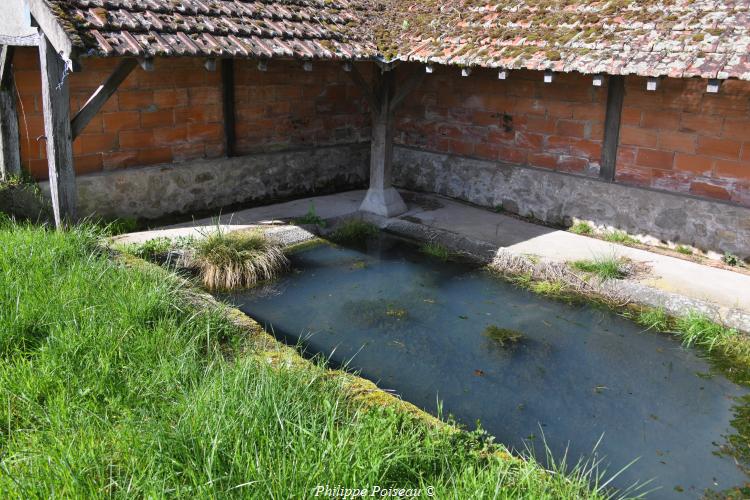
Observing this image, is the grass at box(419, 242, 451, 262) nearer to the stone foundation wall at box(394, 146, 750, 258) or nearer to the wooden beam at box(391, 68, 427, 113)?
the stone foundation wall at box(394, 146, 750, 258)

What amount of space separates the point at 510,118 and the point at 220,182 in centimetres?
441

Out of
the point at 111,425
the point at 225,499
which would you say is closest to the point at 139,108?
the point at 111,425

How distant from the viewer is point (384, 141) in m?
9.46

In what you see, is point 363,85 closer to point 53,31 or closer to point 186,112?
point 186,112

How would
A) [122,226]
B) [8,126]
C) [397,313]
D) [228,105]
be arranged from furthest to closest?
1. [228,105]
2. [122,226]
3. [8,126]
4. [397,313]

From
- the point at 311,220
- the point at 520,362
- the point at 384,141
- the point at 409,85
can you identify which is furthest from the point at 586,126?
the point at 520,362

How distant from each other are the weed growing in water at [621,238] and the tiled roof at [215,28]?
3.98m

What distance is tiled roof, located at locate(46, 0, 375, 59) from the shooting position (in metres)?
6.34

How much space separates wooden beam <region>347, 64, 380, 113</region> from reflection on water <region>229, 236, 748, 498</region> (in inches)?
99.8

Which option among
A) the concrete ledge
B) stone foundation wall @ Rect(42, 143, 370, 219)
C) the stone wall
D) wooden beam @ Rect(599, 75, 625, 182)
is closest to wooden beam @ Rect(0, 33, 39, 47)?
stone foundation wall @ Rect(42, 143, 370, 219)

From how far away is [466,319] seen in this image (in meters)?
6.75

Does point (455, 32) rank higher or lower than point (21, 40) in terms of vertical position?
higher

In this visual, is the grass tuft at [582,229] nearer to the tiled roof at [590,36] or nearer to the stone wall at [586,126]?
the stone wall at [586,126]

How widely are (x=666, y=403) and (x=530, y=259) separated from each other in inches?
112
